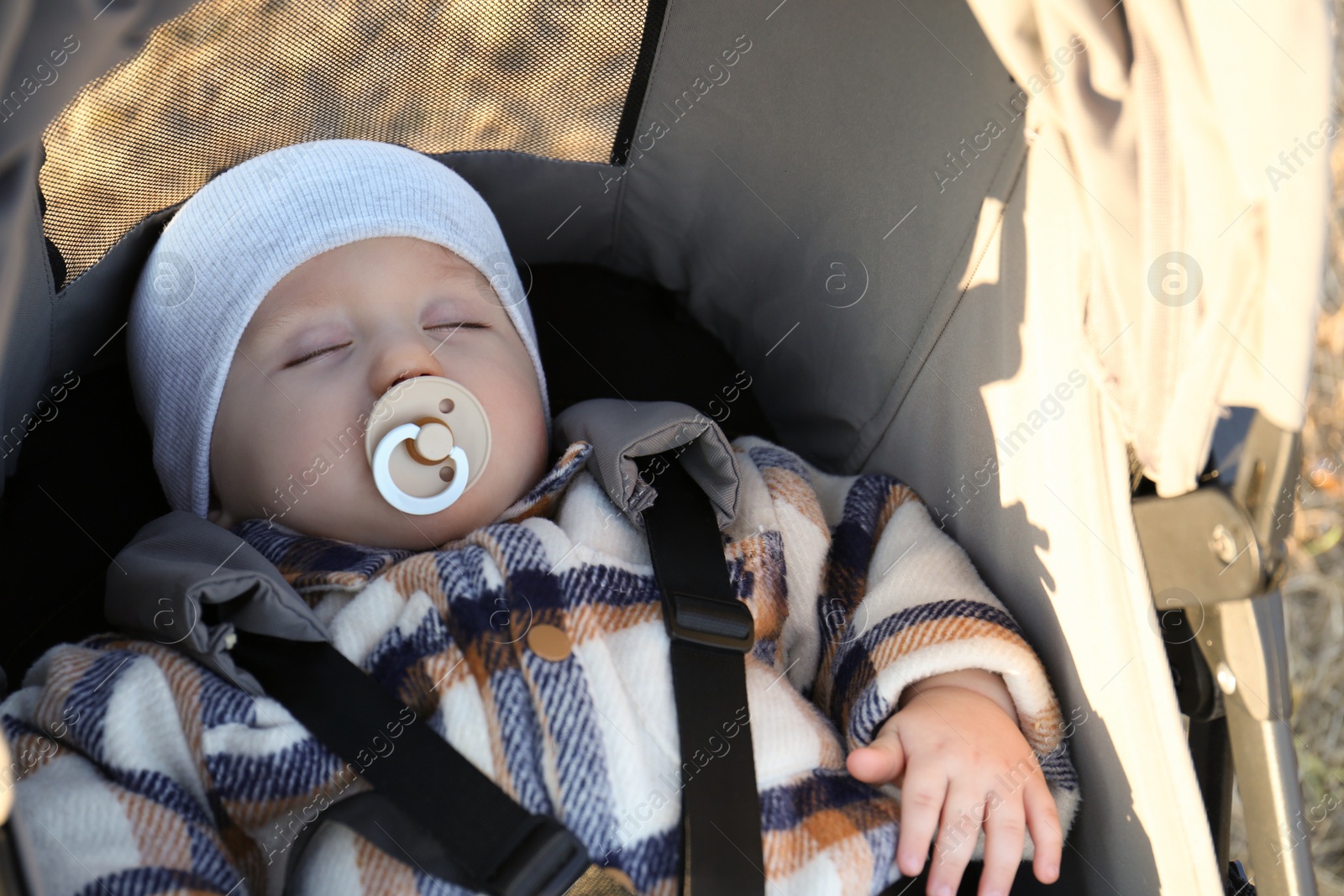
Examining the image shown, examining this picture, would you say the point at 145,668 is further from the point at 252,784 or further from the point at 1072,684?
the point at 1072,684

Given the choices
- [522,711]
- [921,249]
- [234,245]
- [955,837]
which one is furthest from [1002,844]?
[234,245]

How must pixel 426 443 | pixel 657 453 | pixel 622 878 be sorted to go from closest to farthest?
pixel 622 878 → pixel 426 443 → pixel 657 453

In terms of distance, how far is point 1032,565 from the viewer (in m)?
0.93

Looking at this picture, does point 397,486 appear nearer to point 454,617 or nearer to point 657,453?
point 454,617

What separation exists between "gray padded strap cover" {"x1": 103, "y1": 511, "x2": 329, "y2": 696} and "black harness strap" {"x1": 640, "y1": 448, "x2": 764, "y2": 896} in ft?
1.06

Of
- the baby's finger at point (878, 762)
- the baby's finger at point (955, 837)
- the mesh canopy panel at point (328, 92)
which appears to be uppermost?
the mesh canopy panel at point (328, 92)

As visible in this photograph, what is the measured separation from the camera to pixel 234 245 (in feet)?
3.69

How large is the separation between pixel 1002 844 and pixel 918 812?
0.24ft

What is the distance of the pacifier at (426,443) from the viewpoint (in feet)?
3.18

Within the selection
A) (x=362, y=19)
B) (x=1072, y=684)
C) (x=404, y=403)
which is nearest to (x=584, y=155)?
(x=362, y=19)

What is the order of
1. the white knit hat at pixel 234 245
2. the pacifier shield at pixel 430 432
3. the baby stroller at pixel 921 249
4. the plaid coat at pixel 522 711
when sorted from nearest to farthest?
1. the baby stroller at pixel 921 249
2. the plaid coat at pixel 522 711
3. the pacifier shield at pixel 430 432
4. the white knit hat at pixel 234 245

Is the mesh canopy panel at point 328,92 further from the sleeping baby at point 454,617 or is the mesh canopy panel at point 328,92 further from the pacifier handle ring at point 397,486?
the pacifier handle ring at point 397,486

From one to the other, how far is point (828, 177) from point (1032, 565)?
1.57ft

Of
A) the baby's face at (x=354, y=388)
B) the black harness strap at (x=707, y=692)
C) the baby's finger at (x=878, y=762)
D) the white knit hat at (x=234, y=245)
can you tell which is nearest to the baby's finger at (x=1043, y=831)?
the baby's finger at (x=878, y=762)
